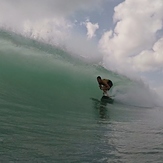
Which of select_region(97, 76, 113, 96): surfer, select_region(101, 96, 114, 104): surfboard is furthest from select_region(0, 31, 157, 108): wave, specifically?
select_region(97, 76, 113, 96): surfer

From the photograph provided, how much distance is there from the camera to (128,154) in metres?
3.89

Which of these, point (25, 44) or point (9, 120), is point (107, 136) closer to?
point (9, 120)

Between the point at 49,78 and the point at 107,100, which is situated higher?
the point at 49,78

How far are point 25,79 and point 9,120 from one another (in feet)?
27.0

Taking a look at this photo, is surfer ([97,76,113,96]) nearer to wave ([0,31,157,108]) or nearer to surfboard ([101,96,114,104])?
surfboard ([101,96,114,104])

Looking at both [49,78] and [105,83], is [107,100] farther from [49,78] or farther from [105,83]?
[49,78]

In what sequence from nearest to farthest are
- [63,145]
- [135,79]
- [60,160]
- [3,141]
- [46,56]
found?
1. [60,160]
2. [3,141]
3. [63,145]
4. [46,56]
5. [135,79]

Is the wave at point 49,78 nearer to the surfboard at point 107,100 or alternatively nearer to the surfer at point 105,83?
the surfboard at point 107,100

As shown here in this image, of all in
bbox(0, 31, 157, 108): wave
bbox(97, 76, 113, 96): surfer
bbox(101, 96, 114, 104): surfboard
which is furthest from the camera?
bbox(97, 76, 113, 96): surfer

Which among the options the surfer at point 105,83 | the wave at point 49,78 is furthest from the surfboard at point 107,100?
the wave at point 49,78

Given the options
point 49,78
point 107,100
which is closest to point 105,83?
point 107,100

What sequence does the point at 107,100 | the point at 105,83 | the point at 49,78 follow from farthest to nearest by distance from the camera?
the point at 49,78, the point at 105,83, the point at 107,100

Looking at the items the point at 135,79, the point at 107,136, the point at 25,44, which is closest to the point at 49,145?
the point at 107,136

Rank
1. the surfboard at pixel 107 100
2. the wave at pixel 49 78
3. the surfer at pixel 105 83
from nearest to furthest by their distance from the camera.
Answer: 1. the wave at pixel 49 78
2. the surfboard at pixel 107 100
3. the surfer at pixel 105 83
